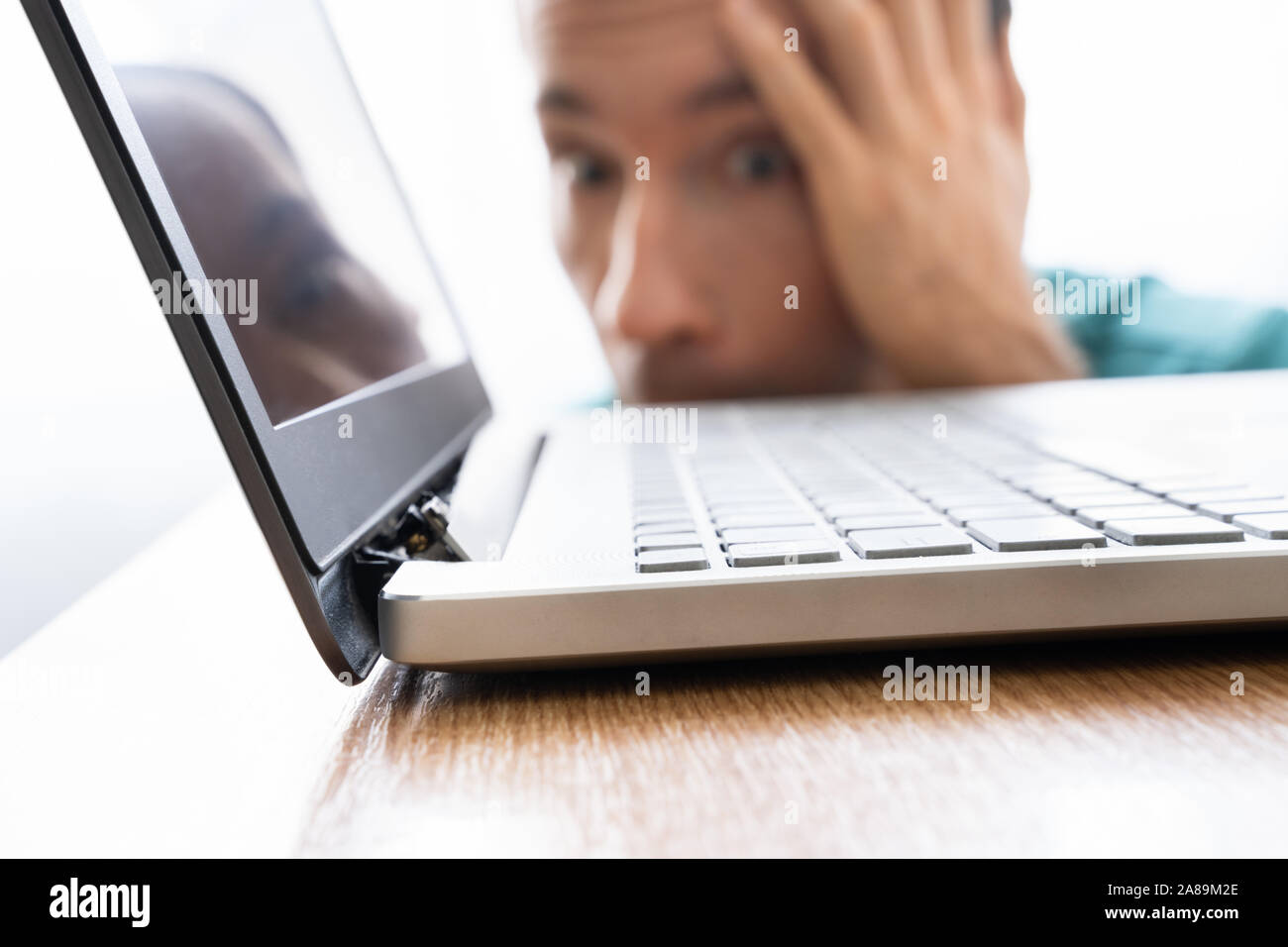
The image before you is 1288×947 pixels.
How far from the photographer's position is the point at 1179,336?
1.20 meters

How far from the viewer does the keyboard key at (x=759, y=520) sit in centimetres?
31

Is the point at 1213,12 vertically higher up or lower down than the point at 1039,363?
higher up

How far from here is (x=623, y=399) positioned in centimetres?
119

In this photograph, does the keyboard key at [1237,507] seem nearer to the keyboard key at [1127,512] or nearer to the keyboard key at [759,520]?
the keyboard key at [1127,512]

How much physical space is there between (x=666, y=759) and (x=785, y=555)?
7cm

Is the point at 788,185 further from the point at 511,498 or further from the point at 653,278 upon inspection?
the point at 511,498

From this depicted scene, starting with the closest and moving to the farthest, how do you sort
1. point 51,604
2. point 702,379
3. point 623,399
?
1. point 51,604
2. point 702,379
3. point 623,399

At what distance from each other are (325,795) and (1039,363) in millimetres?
1063

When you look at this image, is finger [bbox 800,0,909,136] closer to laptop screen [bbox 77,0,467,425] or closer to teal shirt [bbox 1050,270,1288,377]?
teal shirt [bbox 1050,270,1288,377]

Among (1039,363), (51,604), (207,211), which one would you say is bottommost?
(1039,363)

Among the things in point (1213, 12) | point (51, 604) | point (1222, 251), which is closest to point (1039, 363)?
point (1222, 251)
